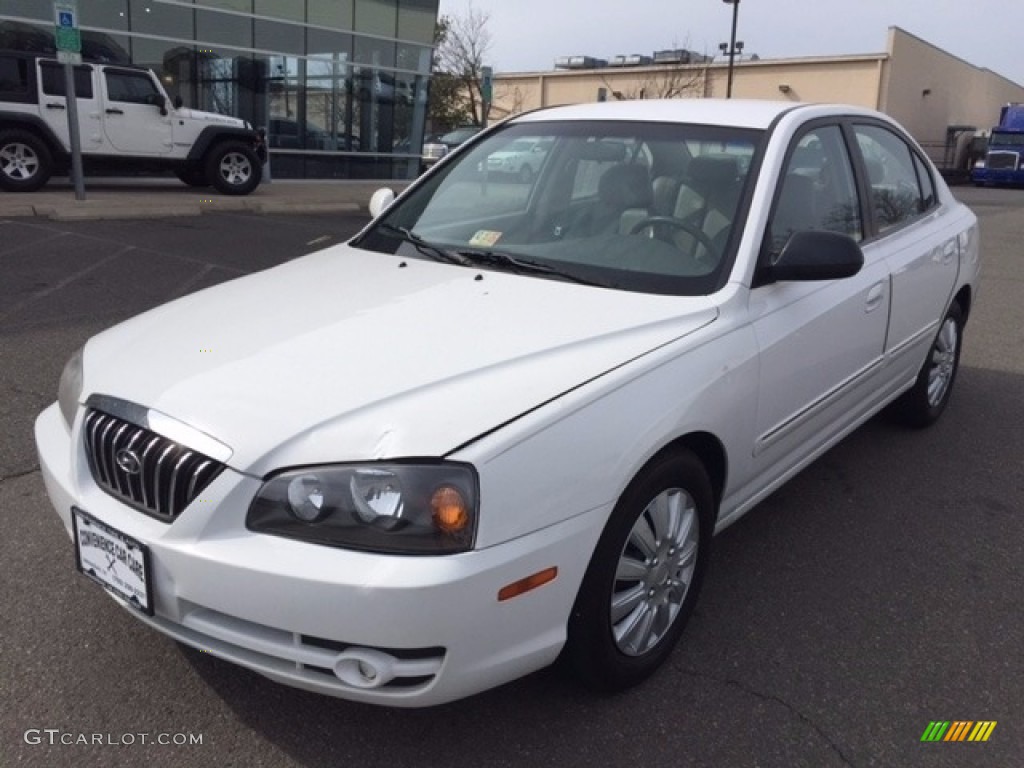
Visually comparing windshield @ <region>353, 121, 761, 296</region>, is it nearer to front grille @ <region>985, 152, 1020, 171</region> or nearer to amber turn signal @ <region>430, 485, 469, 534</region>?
amber turn signal @ <region>430, 485, 469, 534</region>

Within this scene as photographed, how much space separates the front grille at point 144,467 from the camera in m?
2.23

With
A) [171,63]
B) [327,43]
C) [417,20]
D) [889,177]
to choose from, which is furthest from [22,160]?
[889,177]

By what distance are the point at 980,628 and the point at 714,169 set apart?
71.8 inches

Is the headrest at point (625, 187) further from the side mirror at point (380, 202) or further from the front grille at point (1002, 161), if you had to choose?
the front grille at point (1002, 161)

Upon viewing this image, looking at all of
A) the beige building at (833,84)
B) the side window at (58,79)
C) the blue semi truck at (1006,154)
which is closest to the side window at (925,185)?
the side window at (58,79)

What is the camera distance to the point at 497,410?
2.24 m

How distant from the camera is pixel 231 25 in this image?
18.4m

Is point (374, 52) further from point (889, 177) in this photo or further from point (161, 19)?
point (889, 177)

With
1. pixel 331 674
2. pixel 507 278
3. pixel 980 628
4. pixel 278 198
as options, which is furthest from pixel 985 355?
pixel 278 198

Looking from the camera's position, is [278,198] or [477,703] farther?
[278,198]

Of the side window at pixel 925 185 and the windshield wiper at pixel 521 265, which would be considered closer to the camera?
the windshield wiper at pixel 521 265

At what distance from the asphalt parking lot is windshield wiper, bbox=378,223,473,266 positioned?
58.5 inches

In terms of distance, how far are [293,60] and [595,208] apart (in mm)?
Answer: 17746

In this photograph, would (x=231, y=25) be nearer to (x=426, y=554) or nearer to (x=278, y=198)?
(x=278, y=198)
